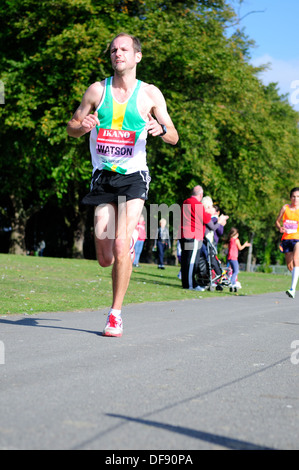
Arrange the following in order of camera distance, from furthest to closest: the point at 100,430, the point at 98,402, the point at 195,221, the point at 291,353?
the point at 195,221 < the point at 291,353 < the point at 98,402 < the point at 100,430

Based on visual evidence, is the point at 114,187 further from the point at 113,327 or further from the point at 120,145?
the point at 113,327

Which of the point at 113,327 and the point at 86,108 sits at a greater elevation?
the point at 86,108

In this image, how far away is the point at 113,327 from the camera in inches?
254

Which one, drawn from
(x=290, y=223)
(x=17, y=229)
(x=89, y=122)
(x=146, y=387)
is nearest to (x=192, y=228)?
(x=290, y=223)

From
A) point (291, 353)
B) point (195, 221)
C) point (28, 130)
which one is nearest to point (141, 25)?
point (28, 130)

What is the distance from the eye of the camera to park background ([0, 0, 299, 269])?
26594 millimetres

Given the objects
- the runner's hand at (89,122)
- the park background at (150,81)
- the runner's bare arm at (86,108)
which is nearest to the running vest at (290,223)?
the runner's bare arm at (86,108)

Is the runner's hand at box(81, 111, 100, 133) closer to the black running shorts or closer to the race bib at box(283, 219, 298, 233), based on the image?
the black running shorts

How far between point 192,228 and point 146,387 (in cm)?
1164

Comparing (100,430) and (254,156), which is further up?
(254,156)

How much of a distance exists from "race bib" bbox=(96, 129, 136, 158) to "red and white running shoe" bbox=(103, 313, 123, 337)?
1.48m

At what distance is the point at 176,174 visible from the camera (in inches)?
1228

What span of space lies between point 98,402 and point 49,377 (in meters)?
0.71

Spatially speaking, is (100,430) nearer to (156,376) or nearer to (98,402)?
(98,402)
